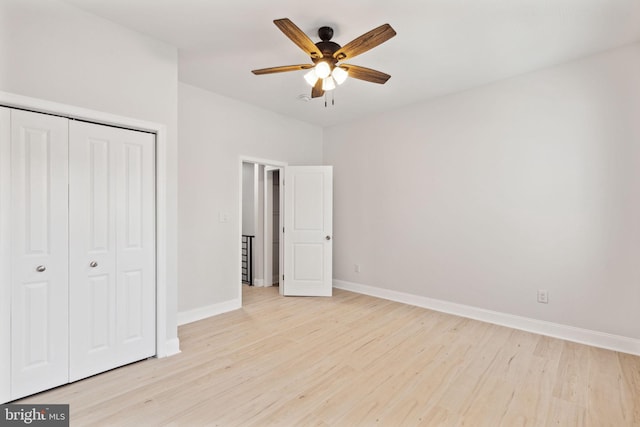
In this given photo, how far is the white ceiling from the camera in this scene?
224cm

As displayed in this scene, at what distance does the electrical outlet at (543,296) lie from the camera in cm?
322

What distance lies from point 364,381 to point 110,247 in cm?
228

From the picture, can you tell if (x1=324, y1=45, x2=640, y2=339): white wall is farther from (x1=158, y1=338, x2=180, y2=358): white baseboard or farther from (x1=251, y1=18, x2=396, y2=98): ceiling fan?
(x1=158, y1=338, x2=180, y2=358): white baseboard

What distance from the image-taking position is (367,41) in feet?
7.04

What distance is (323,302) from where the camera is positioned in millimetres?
4352

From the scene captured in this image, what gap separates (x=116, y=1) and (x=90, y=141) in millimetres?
1033

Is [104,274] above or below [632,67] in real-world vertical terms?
below

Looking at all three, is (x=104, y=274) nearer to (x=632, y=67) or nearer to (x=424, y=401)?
(x=424, y=401)

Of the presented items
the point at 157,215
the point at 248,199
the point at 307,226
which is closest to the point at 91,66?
the point at 157,215

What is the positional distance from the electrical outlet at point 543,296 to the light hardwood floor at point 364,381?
0.38 meters

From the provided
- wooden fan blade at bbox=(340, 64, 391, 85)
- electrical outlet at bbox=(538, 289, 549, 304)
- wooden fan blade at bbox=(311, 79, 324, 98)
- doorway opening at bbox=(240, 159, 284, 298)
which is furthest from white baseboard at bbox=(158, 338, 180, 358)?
electrical outlet at bbox=(538, 289, 549, 304)

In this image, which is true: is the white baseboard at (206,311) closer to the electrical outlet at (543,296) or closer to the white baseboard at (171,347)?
the white baseboard at (171,347)

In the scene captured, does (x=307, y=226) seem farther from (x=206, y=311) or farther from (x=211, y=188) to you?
(x=206, y=311)

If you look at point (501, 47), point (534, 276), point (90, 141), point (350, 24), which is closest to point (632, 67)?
point (501, 47)
